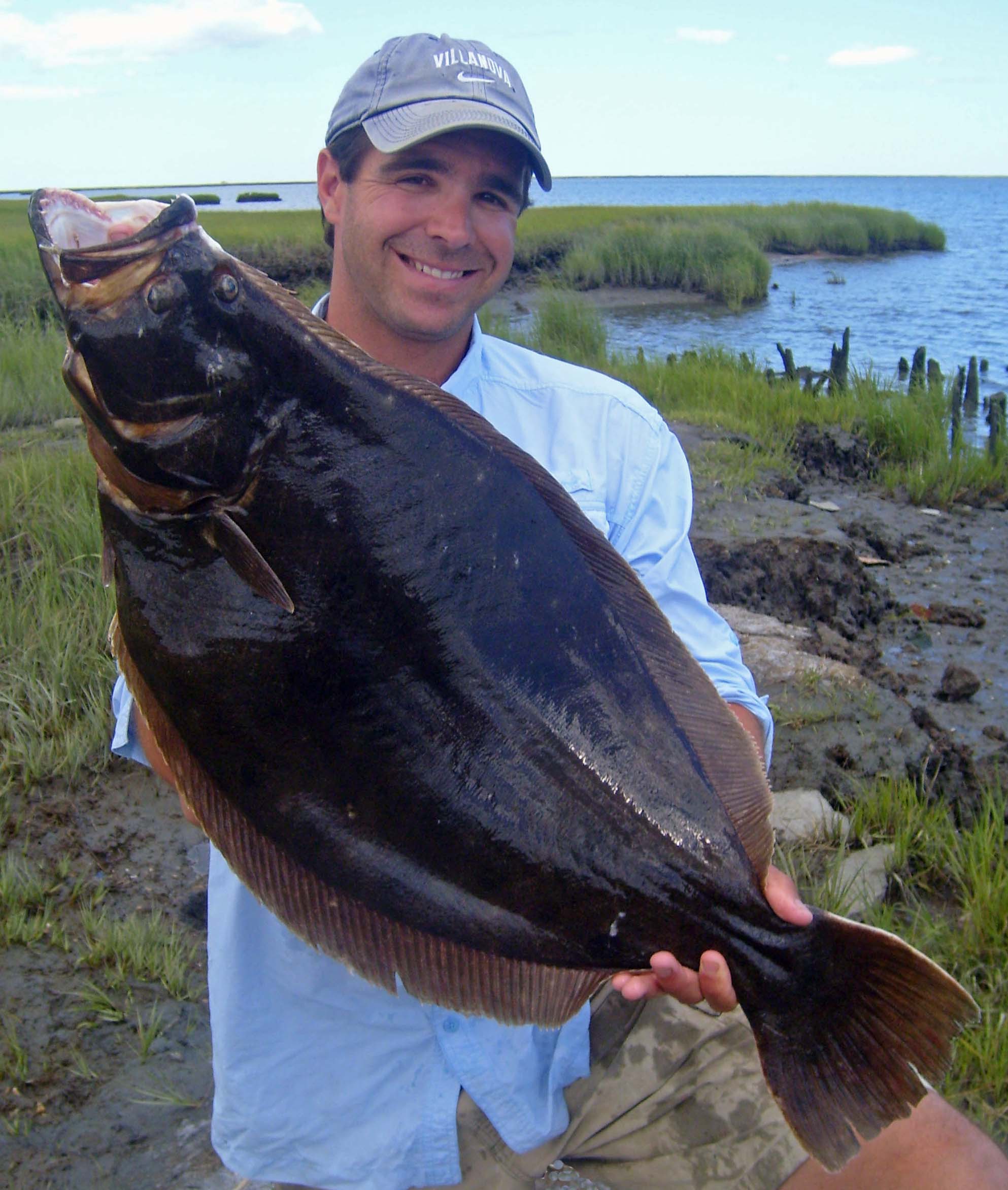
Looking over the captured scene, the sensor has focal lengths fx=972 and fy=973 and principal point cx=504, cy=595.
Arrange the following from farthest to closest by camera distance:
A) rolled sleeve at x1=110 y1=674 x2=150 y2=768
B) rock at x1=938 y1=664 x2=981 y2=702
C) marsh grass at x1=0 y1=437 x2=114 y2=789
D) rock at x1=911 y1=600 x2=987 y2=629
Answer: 1. rock at x1=911 y1=600 x2=987 y2=629
2. rock at x1=938 y1=664 x2=981 y2=702
3. marsh grass at x1=0 y1=437 x2=114 y2=789
4. rolled sleeve at x1=110 y1=674 x2=150 y2=768

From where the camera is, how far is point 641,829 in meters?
1.57

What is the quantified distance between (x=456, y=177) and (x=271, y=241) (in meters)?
21.3

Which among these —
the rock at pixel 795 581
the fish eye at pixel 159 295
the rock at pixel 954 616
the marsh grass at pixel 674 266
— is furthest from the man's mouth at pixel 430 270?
the marsh grass at pixel 674 266

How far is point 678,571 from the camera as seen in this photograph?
2203 mm

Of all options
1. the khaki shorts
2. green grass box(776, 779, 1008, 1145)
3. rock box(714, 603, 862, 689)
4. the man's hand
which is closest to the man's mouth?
the man's hand

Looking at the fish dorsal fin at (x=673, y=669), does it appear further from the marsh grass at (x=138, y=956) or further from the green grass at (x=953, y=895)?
the marsh grass at (x=138, y=956)

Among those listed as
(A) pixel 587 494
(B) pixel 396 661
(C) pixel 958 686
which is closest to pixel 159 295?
(B) pixel 396 661

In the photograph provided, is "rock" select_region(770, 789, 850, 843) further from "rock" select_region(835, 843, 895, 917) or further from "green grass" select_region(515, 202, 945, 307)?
"green grass" select_region(515, 202, 945, 307)

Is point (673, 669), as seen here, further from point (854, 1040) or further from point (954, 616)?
point (954, 616)

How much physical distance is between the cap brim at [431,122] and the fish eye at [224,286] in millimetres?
867

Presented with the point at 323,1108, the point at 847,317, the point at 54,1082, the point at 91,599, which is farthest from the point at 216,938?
the point at 847,317

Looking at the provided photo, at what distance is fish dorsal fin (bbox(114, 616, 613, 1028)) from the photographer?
164 centimetres

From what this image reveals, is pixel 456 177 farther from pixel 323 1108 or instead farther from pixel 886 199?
pixel 886 199

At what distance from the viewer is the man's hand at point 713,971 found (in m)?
1.59
